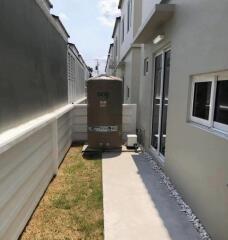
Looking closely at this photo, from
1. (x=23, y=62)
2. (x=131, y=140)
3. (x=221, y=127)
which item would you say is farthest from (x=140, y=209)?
(x=131, y=140)

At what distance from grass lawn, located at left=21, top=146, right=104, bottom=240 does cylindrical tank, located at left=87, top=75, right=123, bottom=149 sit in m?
1.47

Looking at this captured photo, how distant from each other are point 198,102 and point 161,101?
A: 1955 millimetres

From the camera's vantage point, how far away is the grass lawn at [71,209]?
2.91 metres

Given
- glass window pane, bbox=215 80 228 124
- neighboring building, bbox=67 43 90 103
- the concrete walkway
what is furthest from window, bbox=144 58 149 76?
glass window pane, bbox=215 80 228 124

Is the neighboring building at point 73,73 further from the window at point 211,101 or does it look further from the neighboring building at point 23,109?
the window at point 211,101

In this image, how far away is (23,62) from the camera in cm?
284

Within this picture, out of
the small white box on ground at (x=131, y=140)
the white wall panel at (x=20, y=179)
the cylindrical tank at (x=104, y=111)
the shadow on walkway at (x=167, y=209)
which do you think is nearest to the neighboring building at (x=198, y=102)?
the shadow on walkway at (x=167, y=209)

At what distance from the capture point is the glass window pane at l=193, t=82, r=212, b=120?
3.08m

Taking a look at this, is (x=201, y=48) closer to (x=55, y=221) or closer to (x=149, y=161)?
(x=55, y=221)

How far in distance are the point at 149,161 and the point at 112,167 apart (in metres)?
1.00

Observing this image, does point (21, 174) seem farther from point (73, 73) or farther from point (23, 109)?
point (73, 73)

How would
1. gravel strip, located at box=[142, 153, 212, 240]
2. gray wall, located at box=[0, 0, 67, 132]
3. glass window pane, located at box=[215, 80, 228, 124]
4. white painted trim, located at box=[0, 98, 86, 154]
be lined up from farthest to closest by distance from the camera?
gravel strip, located at box=[142, 153, 212, 240], glass window pane, located at box=[215, 80, 228, 124], gray wall, located at box=[0, 0, 67, 132], white painted trim, located at box=[0, 98, 86, 154]

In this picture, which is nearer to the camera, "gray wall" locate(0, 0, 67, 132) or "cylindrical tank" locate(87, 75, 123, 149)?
"gray wall" locate(0, 0, 67, 132)

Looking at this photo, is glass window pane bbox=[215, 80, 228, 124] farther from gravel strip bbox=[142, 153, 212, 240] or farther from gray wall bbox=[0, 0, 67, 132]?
gray wall bbox=[0, 0, 67, 132]
